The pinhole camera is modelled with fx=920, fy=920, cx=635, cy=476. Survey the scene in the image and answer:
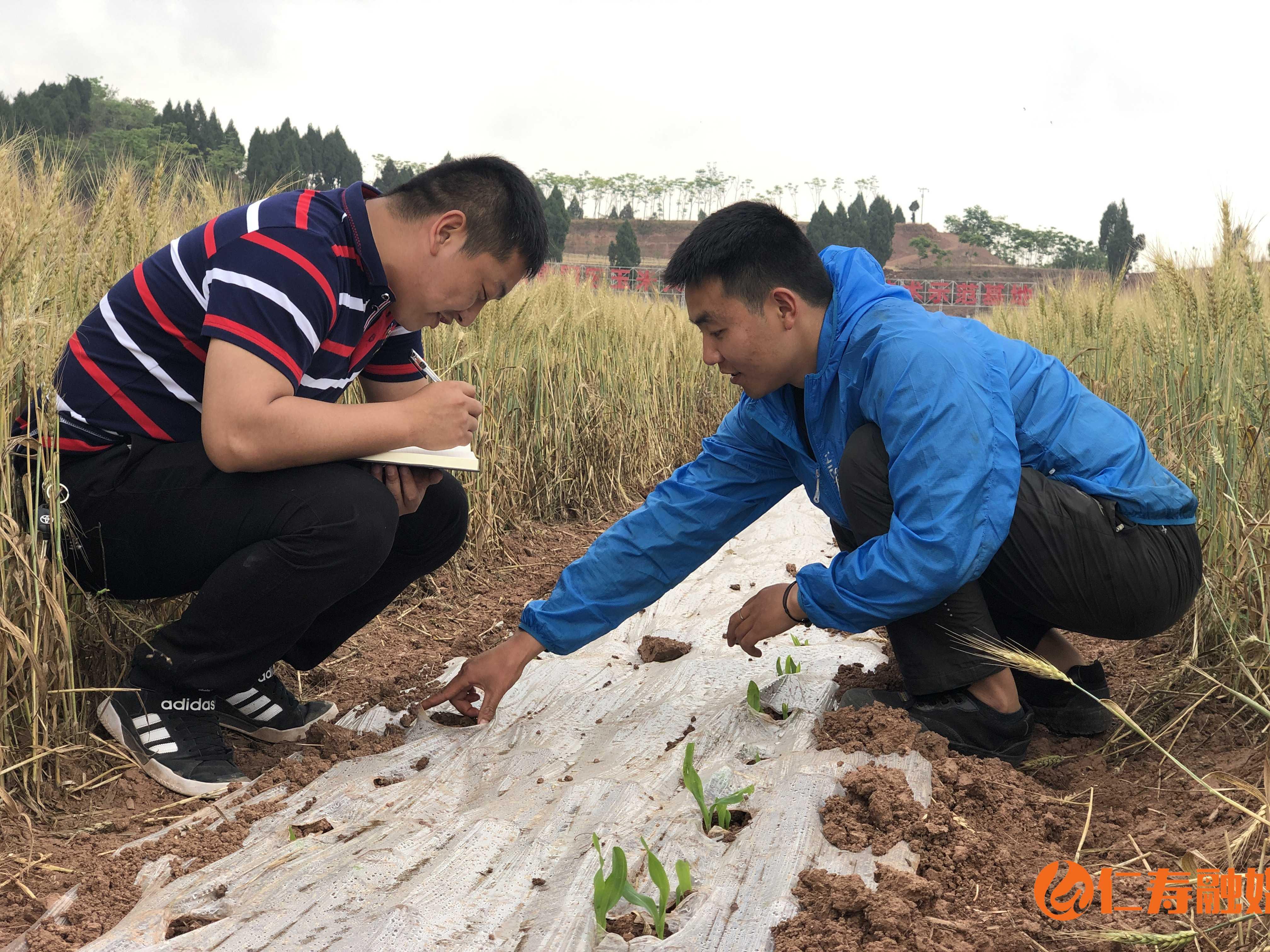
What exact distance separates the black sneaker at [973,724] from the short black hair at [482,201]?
3.99 feet

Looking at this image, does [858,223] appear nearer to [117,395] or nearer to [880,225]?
[880,225]

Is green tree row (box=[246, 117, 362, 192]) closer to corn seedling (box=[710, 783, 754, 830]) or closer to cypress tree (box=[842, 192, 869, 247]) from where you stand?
cypress tree (box=[842, 192, 869, 247])

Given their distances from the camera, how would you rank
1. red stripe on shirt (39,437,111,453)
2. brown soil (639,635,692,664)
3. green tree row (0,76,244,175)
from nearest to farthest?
1. red stripe on shirt (39,437,111,453)
2. brown soil (639,635,692,664)
3. green tree row (0,76,244,175)

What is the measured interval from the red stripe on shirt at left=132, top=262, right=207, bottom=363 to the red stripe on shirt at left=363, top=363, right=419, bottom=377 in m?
0.50

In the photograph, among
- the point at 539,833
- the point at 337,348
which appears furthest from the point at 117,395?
the point at 539,833

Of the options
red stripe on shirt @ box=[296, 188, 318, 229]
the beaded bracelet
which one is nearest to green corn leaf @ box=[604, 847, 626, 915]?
the beaded bracelet

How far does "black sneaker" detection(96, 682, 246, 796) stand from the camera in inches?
71.5

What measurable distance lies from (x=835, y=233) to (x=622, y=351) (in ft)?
105

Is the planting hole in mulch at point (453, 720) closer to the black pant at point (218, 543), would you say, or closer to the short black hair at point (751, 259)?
the black pant at point (218, 543)

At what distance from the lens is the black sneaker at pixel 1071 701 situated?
2.11m

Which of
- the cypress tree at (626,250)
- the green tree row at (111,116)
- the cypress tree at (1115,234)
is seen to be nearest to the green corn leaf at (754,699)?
the green tree row at (111,116)

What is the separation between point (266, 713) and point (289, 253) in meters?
1.05

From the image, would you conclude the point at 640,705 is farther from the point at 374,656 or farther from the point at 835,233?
the point at 835,233

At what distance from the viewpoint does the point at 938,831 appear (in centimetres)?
148
